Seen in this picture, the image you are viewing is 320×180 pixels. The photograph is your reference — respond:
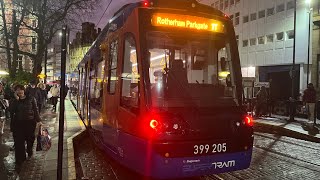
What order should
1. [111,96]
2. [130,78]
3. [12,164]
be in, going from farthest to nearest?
[12,164] < [111,96] < [130,78]

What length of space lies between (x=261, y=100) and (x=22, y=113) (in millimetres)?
14955

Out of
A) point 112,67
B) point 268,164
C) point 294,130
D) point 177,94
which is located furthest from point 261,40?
point 177,94

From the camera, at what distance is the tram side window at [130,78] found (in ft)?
19.9

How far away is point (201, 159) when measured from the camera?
5770 millimetres

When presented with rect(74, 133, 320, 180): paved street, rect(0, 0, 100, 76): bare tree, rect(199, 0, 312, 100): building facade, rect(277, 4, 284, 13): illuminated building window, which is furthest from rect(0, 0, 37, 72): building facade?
rect(74, 133, 320, 180): paved street

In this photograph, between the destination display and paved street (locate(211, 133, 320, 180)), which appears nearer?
the destination display

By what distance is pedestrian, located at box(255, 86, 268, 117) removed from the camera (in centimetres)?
1995

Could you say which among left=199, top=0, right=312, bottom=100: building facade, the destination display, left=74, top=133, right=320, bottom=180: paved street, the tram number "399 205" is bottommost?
left=74, top=133, right=320, bottom=180: paved street

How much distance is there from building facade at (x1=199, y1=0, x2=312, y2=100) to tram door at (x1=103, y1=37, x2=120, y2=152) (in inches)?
905

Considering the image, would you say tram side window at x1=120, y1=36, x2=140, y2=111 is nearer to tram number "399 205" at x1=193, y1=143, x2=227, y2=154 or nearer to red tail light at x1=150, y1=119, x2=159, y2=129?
red tail light at x1=150, y1=119, x2=159, y2=129

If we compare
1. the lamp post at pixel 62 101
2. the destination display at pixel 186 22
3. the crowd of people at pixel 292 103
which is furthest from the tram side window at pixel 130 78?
the crowd of people at pixel 292 103

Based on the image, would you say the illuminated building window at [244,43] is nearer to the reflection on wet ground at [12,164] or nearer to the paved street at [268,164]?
the paved street at [268,164]

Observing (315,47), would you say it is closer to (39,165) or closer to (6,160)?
(39,165)

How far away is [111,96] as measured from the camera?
7.25 m
